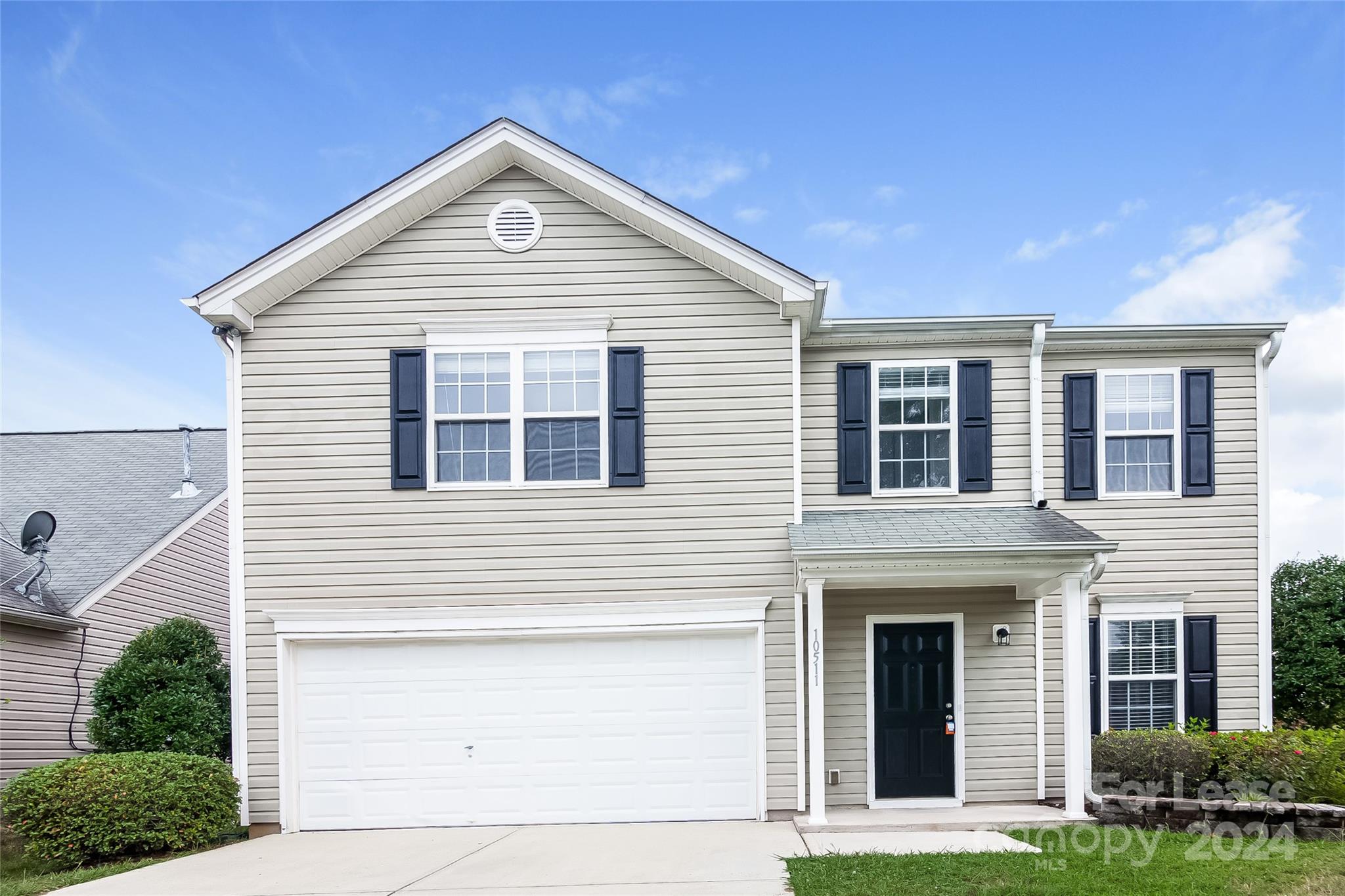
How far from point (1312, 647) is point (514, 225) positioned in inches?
433

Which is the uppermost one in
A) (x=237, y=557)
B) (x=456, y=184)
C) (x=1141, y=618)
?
(x=456, y=184)

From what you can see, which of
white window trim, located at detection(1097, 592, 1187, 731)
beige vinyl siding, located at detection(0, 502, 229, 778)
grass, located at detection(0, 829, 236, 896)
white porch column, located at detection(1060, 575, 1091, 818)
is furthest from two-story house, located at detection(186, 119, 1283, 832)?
beige vinyl siding, located at detection(0, 502, 229, 778)

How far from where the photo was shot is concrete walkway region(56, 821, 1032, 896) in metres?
6.98

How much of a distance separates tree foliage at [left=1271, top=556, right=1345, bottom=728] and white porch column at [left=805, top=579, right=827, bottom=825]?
6.75m

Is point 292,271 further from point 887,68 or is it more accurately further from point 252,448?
point 887,68

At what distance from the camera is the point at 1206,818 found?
27.6 ft

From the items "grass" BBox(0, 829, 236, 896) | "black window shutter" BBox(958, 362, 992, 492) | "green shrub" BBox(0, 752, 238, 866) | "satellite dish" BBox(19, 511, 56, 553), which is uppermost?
"black window shutter" BBox(958, 362, 992, 492)

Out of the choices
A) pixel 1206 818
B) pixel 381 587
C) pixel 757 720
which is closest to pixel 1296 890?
pixel 1206 818

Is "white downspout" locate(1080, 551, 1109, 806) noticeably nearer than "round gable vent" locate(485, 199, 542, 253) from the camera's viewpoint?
Yes

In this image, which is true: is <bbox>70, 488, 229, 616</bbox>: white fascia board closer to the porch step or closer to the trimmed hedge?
the porch step

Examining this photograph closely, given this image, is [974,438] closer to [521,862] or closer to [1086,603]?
[1086,603]

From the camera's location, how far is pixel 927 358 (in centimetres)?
1070

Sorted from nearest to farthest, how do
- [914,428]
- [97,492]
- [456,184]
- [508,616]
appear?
[508,616] → [456,184] → [914,428] → [97,492]

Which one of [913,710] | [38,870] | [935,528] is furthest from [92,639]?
[935,528]
